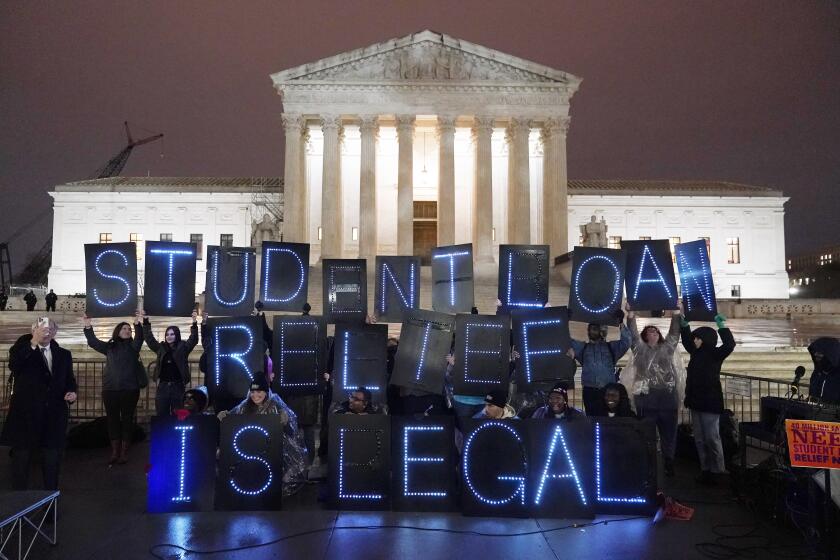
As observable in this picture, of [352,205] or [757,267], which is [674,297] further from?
[757,267]

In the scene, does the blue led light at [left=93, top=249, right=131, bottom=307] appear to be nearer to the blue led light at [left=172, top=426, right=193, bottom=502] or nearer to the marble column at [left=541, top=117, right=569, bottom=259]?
the blue led light at [left=172, top=426, right=193, bottom=502]

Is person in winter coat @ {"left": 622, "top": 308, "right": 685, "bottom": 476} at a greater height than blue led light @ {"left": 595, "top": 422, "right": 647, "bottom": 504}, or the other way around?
person in winter coat @ {"left": 622, "top": 308, "right": 685, "bottom": 476}

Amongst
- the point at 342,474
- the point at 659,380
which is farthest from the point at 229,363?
the point at 659,380

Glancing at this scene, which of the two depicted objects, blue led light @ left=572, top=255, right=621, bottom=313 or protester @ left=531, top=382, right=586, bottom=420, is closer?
protester @ left=531, top=382, right=586, bottom=420

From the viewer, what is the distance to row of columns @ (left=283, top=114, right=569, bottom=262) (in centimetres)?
3341

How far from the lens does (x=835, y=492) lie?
5734 millimetres

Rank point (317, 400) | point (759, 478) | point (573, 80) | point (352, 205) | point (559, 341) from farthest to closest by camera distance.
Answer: point (352, 205) < point (573, 80) < point (317, 400) < point (559, 341) < point (759, 478)

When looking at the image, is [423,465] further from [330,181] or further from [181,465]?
[330,181]

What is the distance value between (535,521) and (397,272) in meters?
4.30

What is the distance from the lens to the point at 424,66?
3375 centimetres

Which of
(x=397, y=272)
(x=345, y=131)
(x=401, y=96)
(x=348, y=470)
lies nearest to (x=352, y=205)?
(x=345, y=131)

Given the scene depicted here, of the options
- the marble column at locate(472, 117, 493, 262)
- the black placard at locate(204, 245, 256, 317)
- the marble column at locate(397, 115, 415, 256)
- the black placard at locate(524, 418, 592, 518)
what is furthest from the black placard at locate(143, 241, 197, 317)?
the marble column at locate(472, 117, 493, 262)

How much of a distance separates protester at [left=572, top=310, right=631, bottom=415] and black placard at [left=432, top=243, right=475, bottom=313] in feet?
5.82

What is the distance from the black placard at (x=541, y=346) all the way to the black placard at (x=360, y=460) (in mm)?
2276
